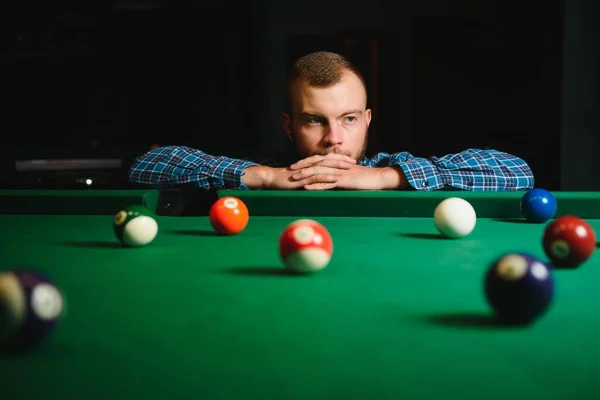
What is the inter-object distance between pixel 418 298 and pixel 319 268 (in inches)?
10.8

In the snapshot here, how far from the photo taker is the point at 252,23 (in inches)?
263

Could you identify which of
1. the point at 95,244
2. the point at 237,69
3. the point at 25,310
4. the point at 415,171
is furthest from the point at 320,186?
the point at 237,69

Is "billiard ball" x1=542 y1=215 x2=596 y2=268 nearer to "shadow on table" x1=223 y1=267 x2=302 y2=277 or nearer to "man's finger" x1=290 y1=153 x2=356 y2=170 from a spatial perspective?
"shadow on table" x1=223 y1=267 x2=302 y2=277

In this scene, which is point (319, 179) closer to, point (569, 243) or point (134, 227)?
point (134, 227)

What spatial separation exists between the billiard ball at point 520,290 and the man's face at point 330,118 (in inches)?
80.8

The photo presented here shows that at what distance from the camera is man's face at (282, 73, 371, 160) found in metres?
3.00

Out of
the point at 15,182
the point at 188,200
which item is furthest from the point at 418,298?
the point at 15,182

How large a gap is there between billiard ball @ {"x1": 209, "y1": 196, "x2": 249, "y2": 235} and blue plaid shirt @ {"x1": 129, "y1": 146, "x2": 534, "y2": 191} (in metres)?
0.95

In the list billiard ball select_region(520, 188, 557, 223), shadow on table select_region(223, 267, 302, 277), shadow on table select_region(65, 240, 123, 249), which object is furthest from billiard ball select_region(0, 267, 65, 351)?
billiard ball select_region(520, 188, 557, 223)

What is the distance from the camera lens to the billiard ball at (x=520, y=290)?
0.95 m

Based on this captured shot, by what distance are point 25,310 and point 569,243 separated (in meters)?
1.06

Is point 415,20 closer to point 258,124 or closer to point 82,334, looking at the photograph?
point 258,124

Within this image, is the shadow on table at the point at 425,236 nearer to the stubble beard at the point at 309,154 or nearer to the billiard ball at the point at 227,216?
the billiard ball at the point at 227,216

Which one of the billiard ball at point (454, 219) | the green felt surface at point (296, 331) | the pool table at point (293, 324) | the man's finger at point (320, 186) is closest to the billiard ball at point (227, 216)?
the pool table at point (293, 324)
